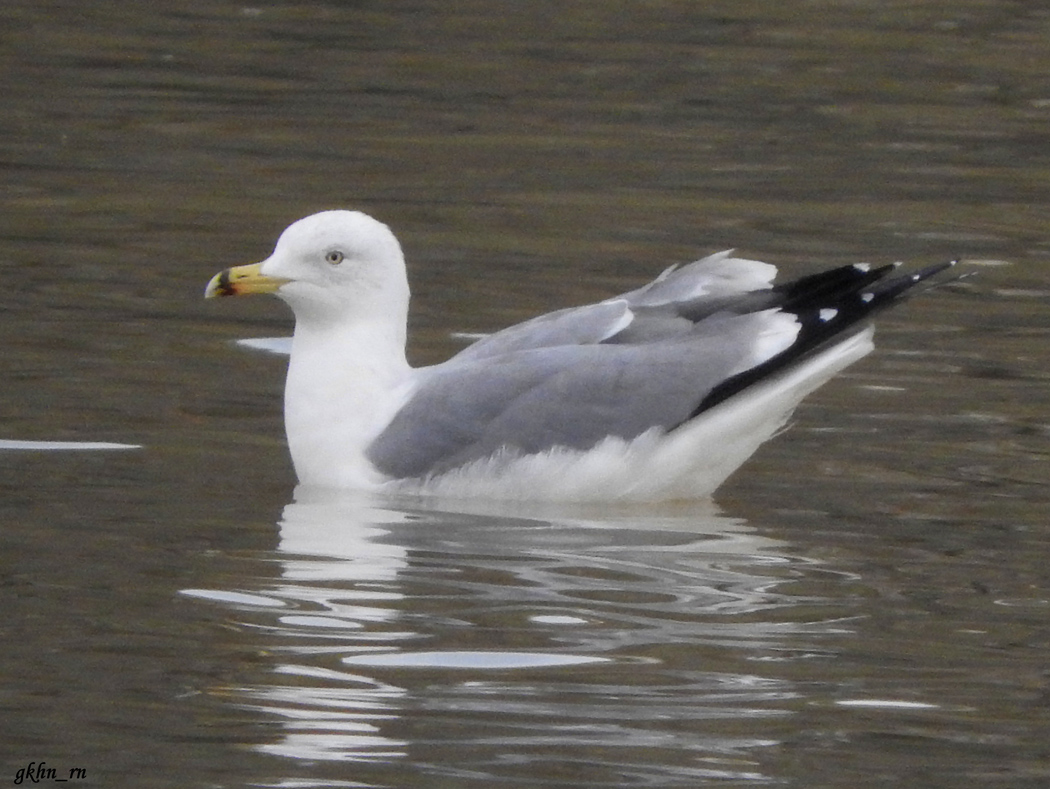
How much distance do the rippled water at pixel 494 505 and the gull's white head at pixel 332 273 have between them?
2.04 ft

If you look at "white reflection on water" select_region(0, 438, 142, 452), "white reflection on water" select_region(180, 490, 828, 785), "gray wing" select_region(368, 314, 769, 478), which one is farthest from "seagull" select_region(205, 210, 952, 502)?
"white reflection on water" select_region(0, 438, 142, 452)

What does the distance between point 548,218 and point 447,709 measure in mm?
6744

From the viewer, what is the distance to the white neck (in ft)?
28.6

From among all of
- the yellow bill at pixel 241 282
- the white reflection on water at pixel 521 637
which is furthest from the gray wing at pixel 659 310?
the yellow bill at pixel 241 282

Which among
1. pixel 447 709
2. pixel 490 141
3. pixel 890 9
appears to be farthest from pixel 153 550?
pixel 890 9

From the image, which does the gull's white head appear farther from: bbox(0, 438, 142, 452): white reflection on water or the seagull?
bbox(0, 438, 142, 452): white reflection on water

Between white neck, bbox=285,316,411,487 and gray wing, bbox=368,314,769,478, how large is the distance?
0.34 feet

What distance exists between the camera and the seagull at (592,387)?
28.0ft

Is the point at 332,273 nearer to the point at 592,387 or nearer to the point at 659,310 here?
the point at 592,387

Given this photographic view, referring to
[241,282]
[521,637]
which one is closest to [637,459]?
[241,282]

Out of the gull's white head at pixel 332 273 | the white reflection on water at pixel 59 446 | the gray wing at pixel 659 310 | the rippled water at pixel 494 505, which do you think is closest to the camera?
the rippled water at pixel 494 505

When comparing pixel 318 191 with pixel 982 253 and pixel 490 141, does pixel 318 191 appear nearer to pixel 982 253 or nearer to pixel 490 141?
pixel 490 141

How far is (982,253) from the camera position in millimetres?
12297

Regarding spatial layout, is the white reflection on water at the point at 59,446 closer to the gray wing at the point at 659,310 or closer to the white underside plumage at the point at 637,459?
the white underside plumage at the point at 637,459
